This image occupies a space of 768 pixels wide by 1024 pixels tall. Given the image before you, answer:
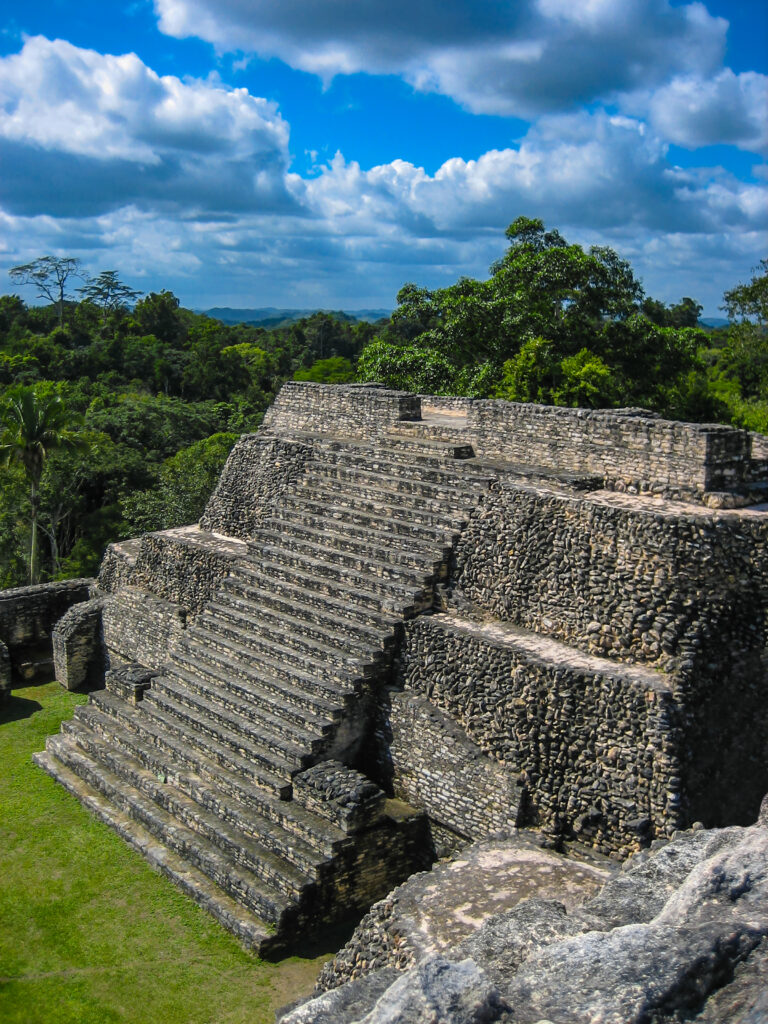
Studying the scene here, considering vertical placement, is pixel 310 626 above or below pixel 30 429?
below

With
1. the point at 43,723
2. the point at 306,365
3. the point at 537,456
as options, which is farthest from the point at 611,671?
the point at 306,365

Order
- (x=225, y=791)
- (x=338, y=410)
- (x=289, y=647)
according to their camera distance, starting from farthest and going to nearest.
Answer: (x=338, y=410), (x=289, y=647), (x=225, y=791)

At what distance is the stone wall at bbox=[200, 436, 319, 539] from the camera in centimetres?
1189

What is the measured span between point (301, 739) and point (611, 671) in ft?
9.38

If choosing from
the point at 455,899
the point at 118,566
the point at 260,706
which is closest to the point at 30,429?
the point at 118,566

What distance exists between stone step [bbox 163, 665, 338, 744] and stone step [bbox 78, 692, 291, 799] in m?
0.37

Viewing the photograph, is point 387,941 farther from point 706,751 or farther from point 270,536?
point 270,536

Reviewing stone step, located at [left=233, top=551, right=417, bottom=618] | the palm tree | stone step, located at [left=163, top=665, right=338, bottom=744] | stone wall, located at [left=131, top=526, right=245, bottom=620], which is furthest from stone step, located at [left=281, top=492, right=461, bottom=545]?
the palm tree

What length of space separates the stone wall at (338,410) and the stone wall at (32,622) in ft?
13.8

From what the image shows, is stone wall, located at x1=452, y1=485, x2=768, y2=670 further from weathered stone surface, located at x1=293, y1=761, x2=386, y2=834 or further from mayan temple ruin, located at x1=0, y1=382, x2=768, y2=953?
weathered stone surface, located at x1=293, y1=761, x2=386, y2=834

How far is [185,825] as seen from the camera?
8.59 meters

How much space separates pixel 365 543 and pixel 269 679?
1.78 m

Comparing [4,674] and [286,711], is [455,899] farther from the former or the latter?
[4,674]

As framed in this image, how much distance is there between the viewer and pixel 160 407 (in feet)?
97.4
